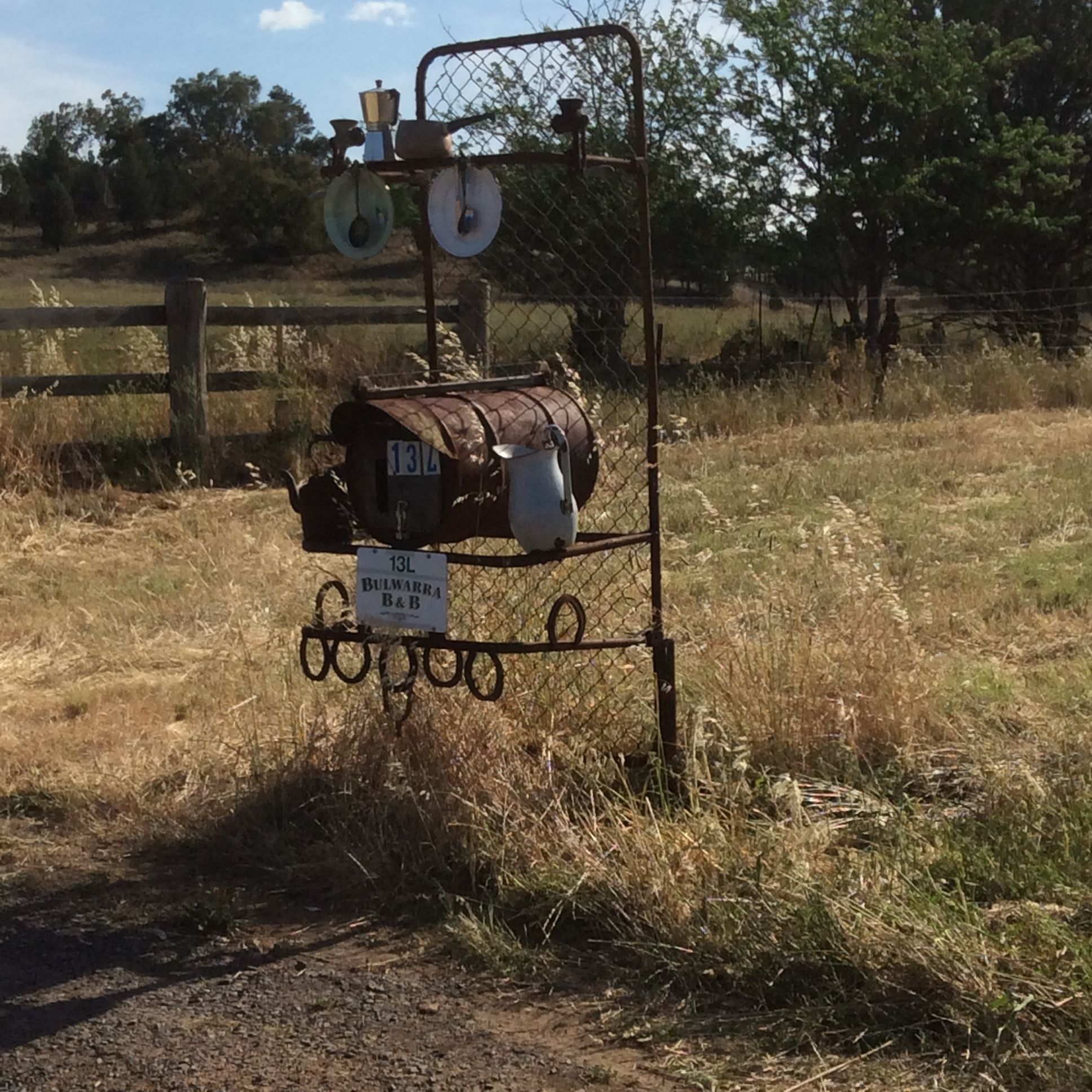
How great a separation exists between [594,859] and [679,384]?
401 inches

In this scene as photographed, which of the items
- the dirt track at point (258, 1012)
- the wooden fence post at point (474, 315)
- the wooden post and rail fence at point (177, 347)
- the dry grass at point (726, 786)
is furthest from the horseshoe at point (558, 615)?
the wooden post and rail fence at point (177, 347)

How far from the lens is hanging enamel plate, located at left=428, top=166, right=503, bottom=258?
4191mm

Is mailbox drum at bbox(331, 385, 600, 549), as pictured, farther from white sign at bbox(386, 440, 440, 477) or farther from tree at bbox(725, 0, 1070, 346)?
tree at bbox(725, 0, 1070, 346)

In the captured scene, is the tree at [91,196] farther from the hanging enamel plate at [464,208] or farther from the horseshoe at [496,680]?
the horseshoe at [496,680]

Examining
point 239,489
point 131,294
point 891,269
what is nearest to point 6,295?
point 131,294

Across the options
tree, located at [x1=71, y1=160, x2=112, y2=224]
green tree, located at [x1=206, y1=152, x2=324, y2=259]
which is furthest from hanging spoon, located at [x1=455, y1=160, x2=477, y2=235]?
tree, located at [x1=71, y1=160, x2=112, y2=224]

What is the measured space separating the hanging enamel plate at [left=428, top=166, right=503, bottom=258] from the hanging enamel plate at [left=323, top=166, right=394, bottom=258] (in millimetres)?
213

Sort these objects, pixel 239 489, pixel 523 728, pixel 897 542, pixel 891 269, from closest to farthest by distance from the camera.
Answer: pixel 523 728 → pixel 897 542 → pixel 239 489 → pixel 891 269

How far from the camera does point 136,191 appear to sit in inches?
2872

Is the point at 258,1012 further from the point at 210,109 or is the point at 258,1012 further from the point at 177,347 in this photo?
the point at 210,109

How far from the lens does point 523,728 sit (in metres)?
4.39

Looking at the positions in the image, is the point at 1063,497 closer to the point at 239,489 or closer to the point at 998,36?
the point at 239,489

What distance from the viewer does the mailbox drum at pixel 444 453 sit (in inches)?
150

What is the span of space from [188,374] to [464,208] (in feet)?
21.7
